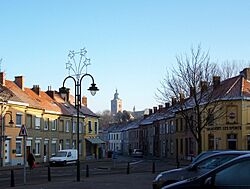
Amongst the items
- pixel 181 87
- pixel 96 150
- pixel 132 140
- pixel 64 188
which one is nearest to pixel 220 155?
pixel 64 188

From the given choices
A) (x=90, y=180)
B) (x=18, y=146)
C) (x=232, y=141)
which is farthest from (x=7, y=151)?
(x=90, y=180)

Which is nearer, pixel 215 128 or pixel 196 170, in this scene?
pixel 196 170

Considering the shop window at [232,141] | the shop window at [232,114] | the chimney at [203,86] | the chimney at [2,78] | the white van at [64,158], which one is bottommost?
the white van at [64,158]

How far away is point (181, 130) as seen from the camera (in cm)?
6756

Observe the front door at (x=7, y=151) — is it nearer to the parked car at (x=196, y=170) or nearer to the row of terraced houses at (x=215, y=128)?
the row of terraced houses at (x=215, y=128)

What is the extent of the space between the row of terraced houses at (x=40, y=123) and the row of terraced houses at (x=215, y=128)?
39.3 ft

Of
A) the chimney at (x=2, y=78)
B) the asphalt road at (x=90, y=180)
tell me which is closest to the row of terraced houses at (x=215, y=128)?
the asphalt road at (x=90, y=180)

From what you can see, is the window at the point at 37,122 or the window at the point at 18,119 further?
the window at the point at 37,122

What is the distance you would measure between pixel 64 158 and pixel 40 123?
7829 mm

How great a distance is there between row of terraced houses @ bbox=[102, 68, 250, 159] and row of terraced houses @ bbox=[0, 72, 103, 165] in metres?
12.0

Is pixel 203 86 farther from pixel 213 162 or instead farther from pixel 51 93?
pixel 51 93

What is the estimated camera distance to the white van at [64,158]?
51.9 meters

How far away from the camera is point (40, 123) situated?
5844 cm

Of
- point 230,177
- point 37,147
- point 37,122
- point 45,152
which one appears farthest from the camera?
Answer: point 45,152
